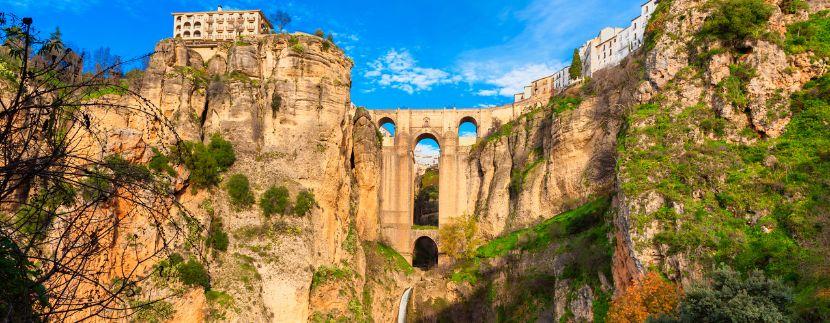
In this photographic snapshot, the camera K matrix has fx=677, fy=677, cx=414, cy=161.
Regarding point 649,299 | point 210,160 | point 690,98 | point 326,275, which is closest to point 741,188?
point 649,299

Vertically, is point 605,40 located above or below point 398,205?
above

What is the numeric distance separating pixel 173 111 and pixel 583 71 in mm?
46328

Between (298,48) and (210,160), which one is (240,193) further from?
(298,48)

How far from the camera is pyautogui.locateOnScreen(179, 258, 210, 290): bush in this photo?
30953 millimetres

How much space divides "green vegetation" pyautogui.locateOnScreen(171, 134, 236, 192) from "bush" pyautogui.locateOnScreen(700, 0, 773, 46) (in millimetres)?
24544

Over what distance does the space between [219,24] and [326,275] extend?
34348mm

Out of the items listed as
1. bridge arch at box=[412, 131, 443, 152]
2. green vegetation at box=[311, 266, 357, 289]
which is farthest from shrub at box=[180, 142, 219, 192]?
bridge arch at box=[412, 131, 443, 152]

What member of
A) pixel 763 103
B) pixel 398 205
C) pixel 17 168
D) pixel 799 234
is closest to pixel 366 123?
pixel 398 205

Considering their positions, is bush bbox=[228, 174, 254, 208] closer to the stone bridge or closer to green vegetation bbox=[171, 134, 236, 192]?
green vegetation bbox=[171, 134, 236, 192]

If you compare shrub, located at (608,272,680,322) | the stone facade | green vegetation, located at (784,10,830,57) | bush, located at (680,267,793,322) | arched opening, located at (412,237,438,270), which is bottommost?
arched opening, located at (412,237,438,270)

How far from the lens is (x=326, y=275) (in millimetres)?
36844

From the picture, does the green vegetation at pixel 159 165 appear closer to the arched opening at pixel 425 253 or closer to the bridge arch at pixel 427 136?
the arched opening at pixel 425 253

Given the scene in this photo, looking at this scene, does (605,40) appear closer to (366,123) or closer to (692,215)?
(366,123)

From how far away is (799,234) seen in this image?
18.9 meters
